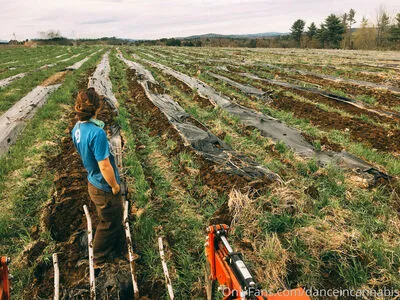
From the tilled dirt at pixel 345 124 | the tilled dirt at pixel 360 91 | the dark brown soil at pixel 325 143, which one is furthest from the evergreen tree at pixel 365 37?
the dark brown soil at pixel 325 143

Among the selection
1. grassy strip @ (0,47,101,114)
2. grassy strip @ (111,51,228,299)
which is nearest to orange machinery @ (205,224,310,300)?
grassy strip @ (111,51,228,299)

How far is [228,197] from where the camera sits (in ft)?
13.5

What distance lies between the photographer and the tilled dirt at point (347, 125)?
20.9ft

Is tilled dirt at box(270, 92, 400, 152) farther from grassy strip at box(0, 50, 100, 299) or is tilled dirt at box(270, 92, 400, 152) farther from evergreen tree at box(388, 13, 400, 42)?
evergreen tree at box(388, 13, 400, 42)

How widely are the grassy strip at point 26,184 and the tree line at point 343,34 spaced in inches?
2085

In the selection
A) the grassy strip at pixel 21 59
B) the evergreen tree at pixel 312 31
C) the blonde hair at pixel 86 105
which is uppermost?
the evergreen tree at pixel 312 31

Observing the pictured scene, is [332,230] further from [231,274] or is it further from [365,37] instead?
[365,37]

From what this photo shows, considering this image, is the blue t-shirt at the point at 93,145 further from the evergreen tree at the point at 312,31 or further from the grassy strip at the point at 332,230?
the evergreen tree at the point at 312,31

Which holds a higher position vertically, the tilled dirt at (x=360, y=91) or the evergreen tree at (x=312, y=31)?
the evergreen tree at (x=312, y=31)

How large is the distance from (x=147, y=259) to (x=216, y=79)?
40.4 ft

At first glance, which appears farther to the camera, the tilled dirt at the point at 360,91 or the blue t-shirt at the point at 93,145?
the tilled dirt at the point at 360,91

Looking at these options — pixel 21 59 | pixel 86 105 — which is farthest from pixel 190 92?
pixel 21 59

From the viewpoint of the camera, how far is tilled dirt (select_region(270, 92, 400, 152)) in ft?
20.9

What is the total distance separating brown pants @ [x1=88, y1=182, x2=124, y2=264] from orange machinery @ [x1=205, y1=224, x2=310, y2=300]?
1307 mm
